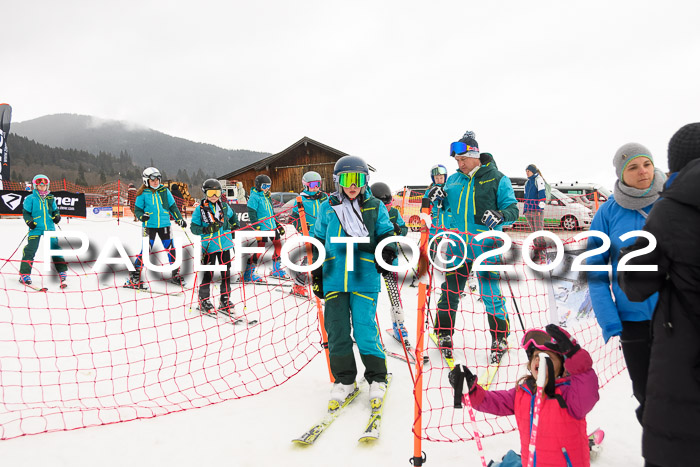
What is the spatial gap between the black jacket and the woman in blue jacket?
57 centimetres

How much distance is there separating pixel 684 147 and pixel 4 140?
20.3 metres

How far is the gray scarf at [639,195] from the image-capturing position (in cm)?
196

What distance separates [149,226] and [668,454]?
6.80 meters

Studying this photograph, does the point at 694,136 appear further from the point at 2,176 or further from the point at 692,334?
the point at 2,176

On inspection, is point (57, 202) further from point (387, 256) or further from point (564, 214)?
point (564, 214)

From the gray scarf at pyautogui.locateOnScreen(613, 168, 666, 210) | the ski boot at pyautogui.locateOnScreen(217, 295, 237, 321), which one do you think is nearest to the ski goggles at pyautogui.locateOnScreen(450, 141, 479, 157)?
the gray scarf at pyautogui.locateOnScreen(613, 168, 666, 210)

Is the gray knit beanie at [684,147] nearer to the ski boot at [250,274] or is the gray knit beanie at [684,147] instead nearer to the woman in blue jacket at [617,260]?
the woman in blue jacket at [617,260]

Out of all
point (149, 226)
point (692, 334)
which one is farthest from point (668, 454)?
point (149, 226)

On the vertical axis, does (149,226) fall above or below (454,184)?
below

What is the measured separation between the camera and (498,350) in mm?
3650

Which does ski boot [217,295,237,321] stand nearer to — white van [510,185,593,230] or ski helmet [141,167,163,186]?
ski helmet [141,167,163,186]

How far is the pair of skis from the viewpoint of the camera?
2.49 m

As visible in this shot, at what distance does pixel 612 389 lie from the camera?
10.3 feet

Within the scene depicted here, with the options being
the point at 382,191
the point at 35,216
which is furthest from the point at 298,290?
the point at 35,216
